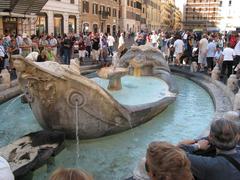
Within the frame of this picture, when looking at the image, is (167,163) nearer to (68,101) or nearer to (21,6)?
(68,101)

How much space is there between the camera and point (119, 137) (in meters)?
6.80

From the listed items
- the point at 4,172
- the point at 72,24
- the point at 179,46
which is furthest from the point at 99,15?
the point at 4,172

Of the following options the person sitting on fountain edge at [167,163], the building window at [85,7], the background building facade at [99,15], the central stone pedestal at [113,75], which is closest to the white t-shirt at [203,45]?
the central stone pedestal at [113,75]

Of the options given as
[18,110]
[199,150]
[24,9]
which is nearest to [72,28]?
[24,9]

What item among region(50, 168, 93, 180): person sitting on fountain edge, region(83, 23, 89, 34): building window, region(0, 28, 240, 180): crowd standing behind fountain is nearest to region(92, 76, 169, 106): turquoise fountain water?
region(0, 28, 240, 180): crowd standing behind fountain

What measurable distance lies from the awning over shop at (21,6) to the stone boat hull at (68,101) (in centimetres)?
1745

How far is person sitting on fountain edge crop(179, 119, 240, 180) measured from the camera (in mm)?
2588

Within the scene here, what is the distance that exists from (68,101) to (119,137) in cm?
138

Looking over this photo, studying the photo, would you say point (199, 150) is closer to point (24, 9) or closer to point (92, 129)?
point (92, 129)

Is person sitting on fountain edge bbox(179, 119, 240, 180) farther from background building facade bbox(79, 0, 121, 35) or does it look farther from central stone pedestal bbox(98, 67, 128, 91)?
background building facade bbox(79, 0, 121, 35)

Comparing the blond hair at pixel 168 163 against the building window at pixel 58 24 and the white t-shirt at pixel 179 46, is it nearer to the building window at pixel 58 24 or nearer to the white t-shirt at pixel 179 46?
the white t-shirt at pixel 179 46

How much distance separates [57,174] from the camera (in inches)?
73.0

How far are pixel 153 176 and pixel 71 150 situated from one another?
163 inches

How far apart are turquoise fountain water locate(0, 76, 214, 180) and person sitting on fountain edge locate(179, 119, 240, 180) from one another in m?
2.52
